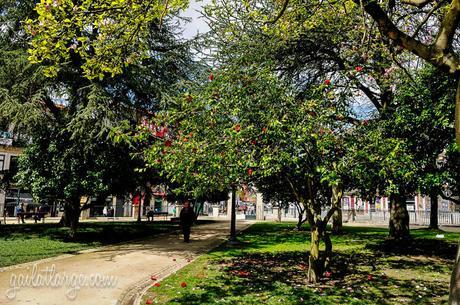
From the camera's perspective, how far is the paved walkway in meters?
6.25

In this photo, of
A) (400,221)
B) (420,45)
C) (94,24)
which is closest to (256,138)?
(420,45)

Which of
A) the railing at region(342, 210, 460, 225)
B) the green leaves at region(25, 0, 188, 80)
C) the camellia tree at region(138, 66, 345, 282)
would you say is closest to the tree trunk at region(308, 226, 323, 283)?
the camellia tree at region(138, 66, 345, 282)

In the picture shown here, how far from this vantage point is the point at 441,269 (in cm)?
923

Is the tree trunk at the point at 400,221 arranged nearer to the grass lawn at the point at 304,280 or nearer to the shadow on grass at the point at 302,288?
the grass lawn at the point at 304,280

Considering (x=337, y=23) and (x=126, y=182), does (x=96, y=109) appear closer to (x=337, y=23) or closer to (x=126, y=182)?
(x=126, y=182)

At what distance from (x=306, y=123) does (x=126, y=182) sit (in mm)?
10972

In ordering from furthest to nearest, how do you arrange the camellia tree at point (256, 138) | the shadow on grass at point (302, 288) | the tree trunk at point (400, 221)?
the tree trunk at point (400, 221) → the camellia tree at point (256, 138) → the shadow on grass at point (302, 288)

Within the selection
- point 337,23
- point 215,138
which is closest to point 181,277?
point 215,138

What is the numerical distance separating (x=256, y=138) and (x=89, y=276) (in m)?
4.92

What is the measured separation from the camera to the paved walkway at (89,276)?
20.5ft

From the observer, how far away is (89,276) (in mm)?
7949

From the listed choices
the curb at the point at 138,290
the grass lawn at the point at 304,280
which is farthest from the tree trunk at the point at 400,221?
the curb at the point at 138,290

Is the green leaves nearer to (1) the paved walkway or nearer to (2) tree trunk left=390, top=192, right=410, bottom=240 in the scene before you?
(1) the paved walkway

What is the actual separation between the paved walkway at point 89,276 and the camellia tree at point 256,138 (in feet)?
8.55
